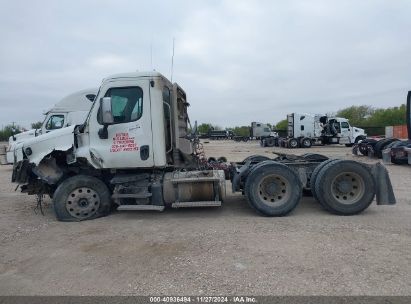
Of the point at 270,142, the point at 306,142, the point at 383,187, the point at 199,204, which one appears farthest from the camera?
the point at 270,142

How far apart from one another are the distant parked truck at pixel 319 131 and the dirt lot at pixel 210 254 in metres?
30.3

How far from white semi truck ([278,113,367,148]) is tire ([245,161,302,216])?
3075 centimetres

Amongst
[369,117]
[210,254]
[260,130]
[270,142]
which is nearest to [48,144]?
[210,254]

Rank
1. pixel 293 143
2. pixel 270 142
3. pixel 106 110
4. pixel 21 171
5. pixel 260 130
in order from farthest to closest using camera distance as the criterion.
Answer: pixel 260 130 → pixel 270 142 → pixel 293 143 → pixel 21 171 → pixel 106 110

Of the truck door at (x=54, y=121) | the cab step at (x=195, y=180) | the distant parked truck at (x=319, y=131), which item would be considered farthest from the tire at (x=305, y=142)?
the cab step at (x=195, y=180)

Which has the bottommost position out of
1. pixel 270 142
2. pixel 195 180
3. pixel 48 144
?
pixel 270 142

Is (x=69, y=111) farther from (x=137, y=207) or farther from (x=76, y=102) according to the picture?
(x=137, y=207)

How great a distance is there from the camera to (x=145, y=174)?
7500 mm

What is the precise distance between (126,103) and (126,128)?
0.49 metres

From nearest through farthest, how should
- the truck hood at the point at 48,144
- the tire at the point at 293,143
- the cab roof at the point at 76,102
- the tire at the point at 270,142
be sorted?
the truck hood at the point at 48,144 < the cab roof at the point at 76,102 < the tire at the point at 293,143 < the tire at the point at 270,142

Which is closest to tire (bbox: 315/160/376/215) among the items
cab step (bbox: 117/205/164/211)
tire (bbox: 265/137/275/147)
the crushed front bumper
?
cab step (bbox: 117/205/164/211)

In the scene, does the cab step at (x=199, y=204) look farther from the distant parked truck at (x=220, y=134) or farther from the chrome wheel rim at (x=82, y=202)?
the distant parked truck at (x=220, y=134)

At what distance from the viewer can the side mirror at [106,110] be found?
22.4 feet

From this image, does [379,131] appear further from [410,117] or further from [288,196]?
[288,196]
